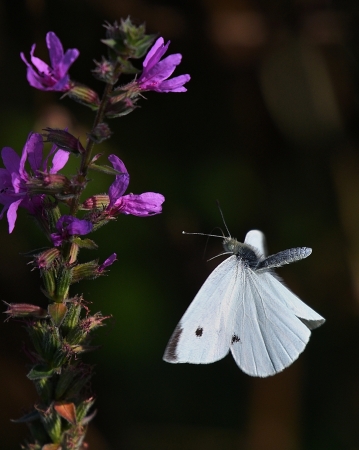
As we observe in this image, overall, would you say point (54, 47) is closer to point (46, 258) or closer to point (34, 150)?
point (34, 150)

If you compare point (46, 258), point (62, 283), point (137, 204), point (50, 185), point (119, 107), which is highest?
point (119, 107)

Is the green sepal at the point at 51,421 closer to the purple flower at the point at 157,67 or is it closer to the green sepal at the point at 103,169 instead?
the green sepal at the point at 103,169

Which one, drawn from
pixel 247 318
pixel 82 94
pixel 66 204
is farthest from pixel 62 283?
pixel 247 318

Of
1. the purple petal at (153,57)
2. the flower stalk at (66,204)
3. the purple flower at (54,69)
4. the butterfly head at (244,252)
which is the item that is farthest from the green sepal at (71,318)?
the butterfly head at (244,252)

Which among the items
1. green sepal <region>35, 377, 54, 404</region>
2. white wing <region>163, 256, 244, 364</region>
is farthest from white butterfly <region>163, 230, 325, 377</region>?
green sepal <region>35, 377, 54, 404</region>

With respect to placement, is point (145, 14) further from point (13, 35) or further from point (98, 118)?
point (98, 118)
